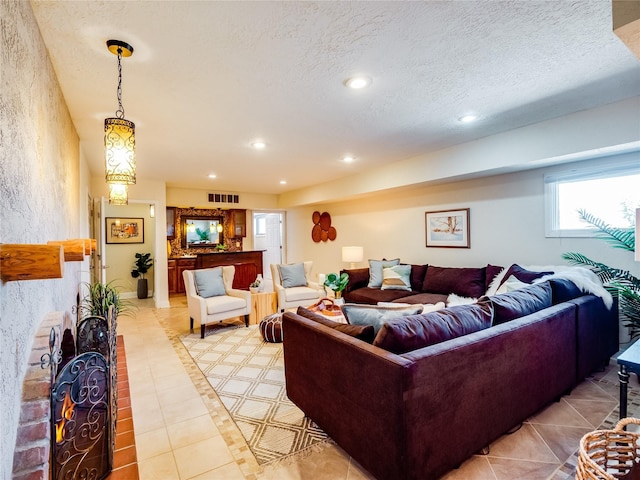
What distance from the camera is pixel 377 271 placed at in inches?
200

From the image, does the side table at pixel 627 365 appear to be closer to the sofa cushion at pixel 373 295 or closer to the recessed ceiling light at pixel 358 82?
the recessed ceiling light at pixel 358 82

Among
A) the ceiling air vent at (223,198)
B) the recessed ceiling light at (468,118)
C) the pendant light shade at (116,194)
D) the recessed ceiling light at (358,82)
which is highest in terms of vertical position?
the recessed ceiling light at (468,118)

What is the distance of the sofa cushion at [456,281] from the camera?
3.99 meters

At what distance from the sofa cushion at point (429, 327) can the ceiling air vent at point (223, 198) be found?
249 inches

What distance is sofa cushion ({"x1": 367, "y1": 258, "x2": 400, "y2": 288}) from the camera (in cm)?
500

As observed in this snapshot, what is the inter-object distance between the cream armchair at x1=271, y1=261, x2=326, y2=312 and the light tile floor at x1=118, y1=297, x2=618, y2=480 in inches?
76.4

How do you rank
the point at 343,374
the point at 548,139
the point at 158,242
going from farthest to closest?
1. the point at 158,242
2. the point at 548,139
3. the point at 343,374

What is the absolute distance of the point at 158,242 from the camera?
230 inches

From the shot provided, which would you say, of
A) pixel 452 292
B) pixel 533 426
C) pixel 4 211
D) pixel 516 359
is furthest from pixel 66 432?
pixel 452 292

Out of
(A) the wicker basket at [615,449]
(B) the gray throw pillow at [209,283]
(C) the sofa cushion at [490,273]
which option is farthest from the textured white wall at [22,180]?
(C) the sofa cushion at [490,273]

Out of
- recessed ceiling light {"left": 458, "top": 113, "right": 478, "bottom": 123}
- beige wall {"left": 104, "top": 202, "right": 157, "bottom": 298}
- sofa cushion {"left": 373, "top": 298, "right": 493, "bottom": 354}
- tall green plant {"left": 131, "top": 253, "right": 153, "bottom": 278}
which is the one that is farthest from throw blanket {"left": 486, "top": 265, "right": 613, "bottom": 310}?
tall green plant {"left": 131, "top": 253, "right": 153, "bottom": 278}

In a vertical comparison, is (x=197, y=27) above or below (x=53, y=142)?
above

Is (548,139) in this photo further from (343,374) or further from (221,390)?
(221,390)

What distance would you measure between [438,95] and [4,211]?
2.70 metres
